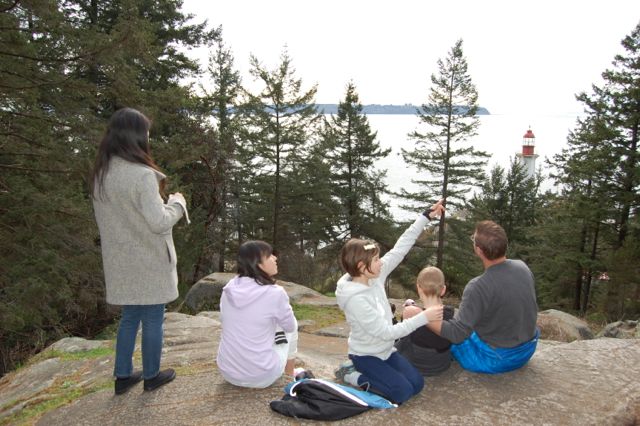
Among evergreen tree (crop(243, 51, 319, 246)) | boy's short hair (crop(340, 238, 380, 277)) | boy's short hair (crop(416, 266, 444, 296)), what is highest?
evergreen tree (crop(243, 51, 319, 246))

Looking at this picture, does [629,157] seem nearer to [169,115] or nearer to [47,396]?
[169,115]

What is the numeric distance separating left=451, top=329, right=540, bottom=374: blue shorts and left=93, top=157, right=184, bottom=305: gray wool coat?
237 cm

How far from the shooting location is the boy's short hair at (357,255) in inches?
130

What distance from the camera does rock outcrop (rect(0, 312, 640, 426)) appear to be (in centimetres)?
306

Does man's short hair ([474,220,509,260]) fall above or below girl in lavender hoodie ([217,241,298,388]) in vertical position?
above

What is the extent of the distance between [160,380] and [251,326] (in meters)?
0.94

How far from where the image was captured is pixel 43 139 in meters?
8.02

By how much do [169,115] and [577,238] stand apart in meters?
19.4

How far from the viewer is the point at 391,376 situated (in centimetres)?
324

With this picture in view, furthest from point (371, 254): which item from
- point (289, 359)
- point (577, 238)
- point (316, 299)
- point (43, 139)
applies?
point (577, 238)

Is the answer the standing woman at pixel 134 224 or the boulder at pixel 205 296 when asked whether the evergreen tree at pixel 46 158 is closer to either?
the boulder at pixel 205 296

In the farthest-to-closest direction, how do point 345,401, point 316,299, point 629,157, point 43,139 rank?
1. point 629,157
2. point 316,299
3. point 43,139
4. point 345,401

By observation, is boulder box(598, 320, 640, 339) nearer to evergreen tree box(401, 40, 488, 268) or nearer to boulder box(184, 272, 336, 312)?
boulder box(184, 272, 336, 312)

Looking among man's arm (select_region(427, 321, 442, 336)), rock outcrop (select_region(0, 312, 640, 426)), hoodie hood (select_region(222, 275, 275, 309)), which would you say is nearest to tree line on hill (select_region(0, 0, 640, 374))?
rock outcrop (select_region(0, 312, 640, 426))
